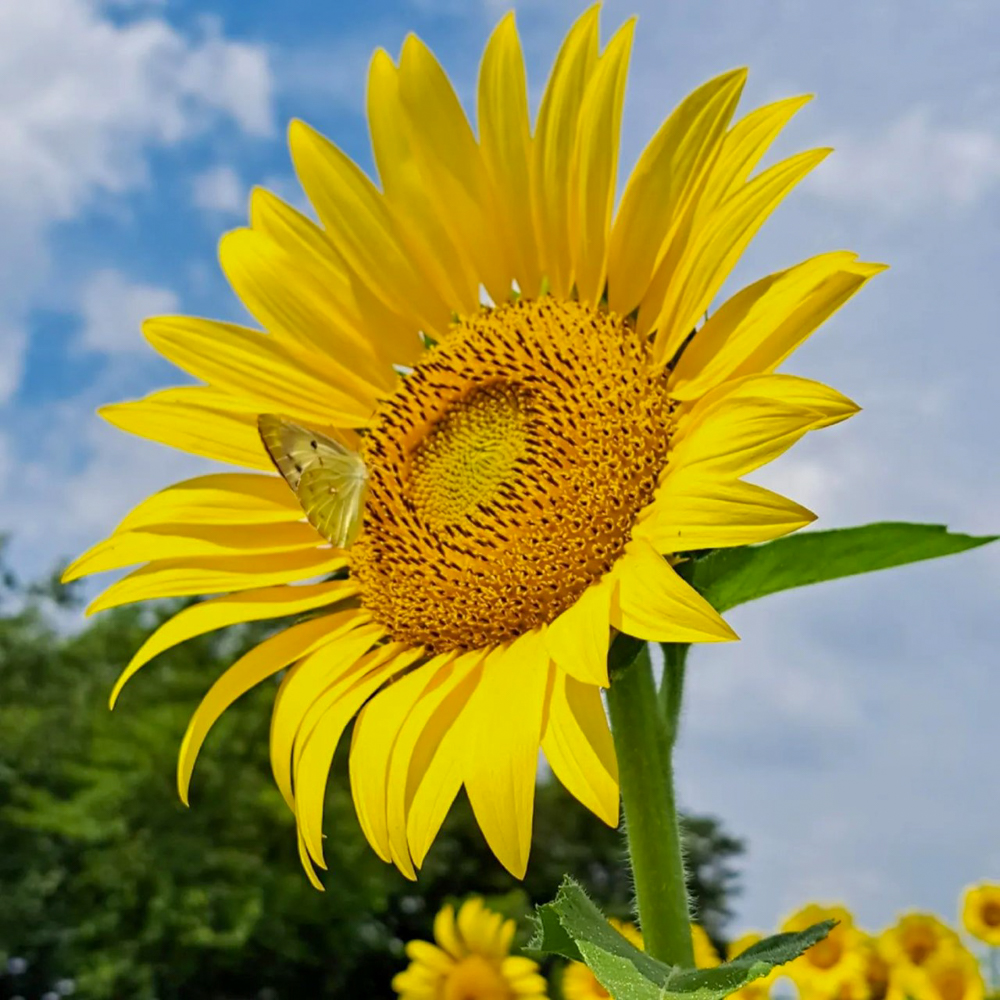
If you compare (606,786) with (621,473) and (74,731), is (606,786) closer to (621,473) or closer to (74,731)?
Answer: (621,473)

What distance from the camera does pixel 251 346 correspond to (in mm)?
2418

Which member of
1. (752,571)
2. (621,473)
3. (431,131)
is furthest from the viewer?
(431,131)

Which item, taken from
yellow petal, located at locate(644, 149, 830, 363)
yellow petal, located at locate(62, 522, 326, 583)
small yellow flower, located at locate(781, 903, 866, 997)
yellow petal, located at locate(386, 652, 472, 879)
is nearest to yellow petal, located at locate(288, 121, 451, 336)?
yellow petal, located at locate(62, 522, 326, 583)

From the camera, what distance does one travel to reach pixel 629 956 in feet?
Result: 5.23

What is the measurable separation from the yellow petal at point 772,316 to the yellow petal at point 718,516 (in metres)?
0.19

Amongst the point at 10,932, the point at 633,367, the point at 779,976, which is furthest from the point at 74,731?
the point at 633,367

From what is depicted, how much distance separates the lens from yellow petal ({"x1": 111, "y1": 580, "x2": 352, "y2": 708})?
218 cm

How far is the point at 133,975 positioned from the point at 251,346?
20.1 m

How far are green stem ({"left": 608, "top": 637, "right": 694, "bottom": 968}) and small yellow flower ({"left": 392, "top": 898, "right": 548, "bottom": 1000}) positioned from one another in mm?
2590

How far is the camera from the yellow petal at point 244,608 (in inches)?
85.7

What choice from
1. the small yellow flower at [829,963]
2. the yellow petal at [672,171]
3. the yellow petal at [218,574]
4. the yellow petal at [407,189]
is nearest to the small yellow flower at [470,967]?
the small yellow flower at [829,963]

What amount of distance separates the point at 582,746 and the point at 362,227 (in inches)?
46.3

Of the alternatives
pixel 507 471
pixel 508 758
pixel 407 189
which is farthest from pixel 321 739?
pixel 407 189

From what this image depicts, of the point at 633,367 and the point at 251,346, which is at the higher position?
the point at 251,346
